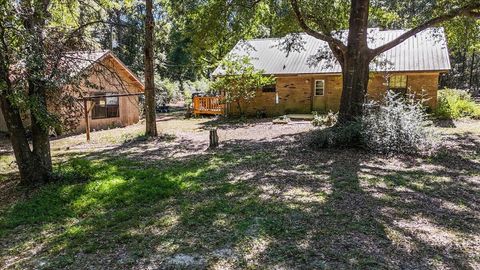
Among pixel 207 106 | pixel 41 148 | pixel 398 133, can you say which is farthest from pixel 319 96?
pixel 41 148

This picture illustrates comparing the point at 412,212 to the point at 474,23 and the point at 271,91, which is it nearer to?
the point at 474,23

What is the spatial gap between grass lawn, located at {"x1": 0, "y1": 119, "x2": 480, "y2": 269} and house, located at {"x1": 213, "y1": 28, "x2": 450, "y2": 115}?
8.90 metres

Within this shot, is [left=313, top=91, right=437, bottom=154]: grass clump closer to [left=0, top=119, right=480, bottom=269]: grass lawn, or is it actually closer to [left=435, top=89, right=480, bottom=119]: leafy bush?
[left=0, top=119, right=480, bottom=269]: grass lawn

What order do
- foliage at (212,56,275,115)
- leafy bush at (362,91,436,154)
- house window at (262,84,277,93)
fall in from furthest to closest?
house window at (262,84,277,93)
foliage at (212,56,275,115)
leafy bush at (362,91,436,154)

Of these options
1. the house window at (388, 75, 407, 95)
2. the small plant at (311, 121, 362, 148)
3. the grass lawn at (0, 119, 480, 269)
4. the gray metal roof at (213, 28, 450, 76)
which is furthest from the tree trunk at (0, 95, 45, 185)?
the house window at (388, 75, 407, 95)

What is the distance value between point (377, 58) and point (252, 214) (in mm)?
13844

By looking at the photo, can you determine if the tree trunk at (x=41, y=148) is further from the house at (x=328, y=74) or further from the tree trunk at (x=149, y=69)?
the house at (x=328, y=74)

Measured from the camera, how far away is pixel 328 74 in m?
17.5

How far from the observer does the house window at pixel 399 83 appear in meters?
16.8

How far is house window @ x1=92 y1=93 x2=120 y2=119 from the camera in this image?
54.0 ft

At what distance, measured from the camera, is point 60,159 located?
8.91 m

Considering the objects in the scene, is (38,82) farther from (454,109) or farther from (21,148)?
(454,109)

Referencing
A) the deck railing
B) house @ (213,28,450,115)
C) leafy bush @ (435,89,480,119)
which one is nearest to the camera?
leafy bush @ (435,89,480,119)

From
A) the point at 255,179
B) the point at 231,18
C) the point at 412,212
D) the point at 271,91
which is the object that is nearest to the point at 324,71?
the point at 271,91
